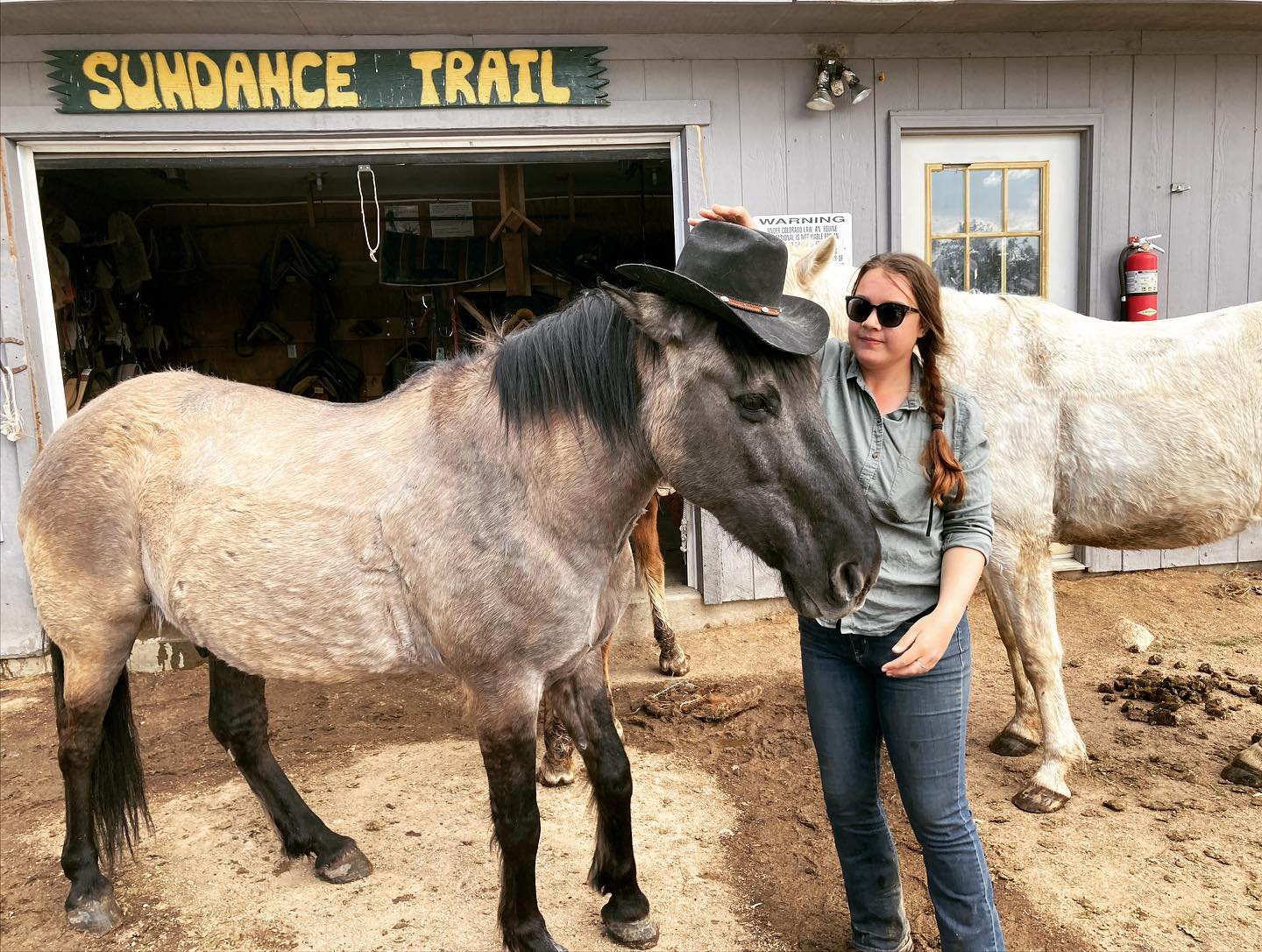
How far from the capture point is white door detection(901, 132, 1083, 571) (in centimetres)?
533

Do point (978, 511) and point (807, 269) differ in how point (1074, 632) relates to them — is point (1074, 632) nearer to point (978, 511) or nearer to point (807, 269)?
point (807, 269)

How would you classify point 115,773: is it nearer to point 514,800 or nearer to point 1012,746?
point 514,800

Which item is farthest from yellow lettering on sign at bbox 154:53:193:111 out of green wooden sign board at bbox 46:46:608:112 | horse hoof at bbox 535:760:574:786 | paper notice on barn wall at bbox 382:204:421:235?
horse hoof at bbox 535:760:574:786

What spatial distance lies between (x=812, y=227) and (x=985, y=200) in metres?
1.28

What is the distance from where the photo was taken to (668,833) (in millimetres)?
3092

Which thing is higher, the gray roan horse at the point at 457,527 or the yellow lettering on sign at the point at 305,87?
the yellow lettering on sign at the point at 305,87

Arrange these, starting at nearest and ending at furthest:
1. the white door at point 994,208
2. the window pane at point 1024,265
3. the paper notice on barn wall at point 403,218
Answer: the white door at point 994,208, the window pane at point 1024,265, the paper notice on barn wall at point 403,218

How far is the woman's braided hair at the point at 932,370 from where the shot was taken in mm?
1890

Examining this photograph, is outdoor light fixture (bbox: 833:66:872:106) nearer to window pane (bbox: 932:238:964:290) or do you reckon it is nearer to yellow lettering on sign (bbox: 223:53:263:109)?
window pane (bbox: 932:238:964:290)

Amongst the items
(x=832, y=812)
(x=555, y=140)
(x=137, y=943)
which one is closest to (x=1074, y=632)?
(x=832, y=812)

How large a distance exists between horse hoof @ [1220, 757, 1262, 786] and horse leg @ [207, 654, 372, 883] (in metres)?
3.49

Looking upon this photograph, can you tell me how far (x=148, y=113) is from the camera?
4.46 metres

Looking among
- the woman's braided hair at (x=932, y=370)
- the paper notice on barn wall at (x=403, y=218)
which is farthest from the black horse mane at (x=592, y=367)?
the paper notice on barn wall at (x=403, y=218)

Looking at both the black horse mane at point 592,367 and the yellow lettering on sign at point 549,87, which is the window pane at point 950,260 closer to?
the yellow lettering on sign at point 549,87
